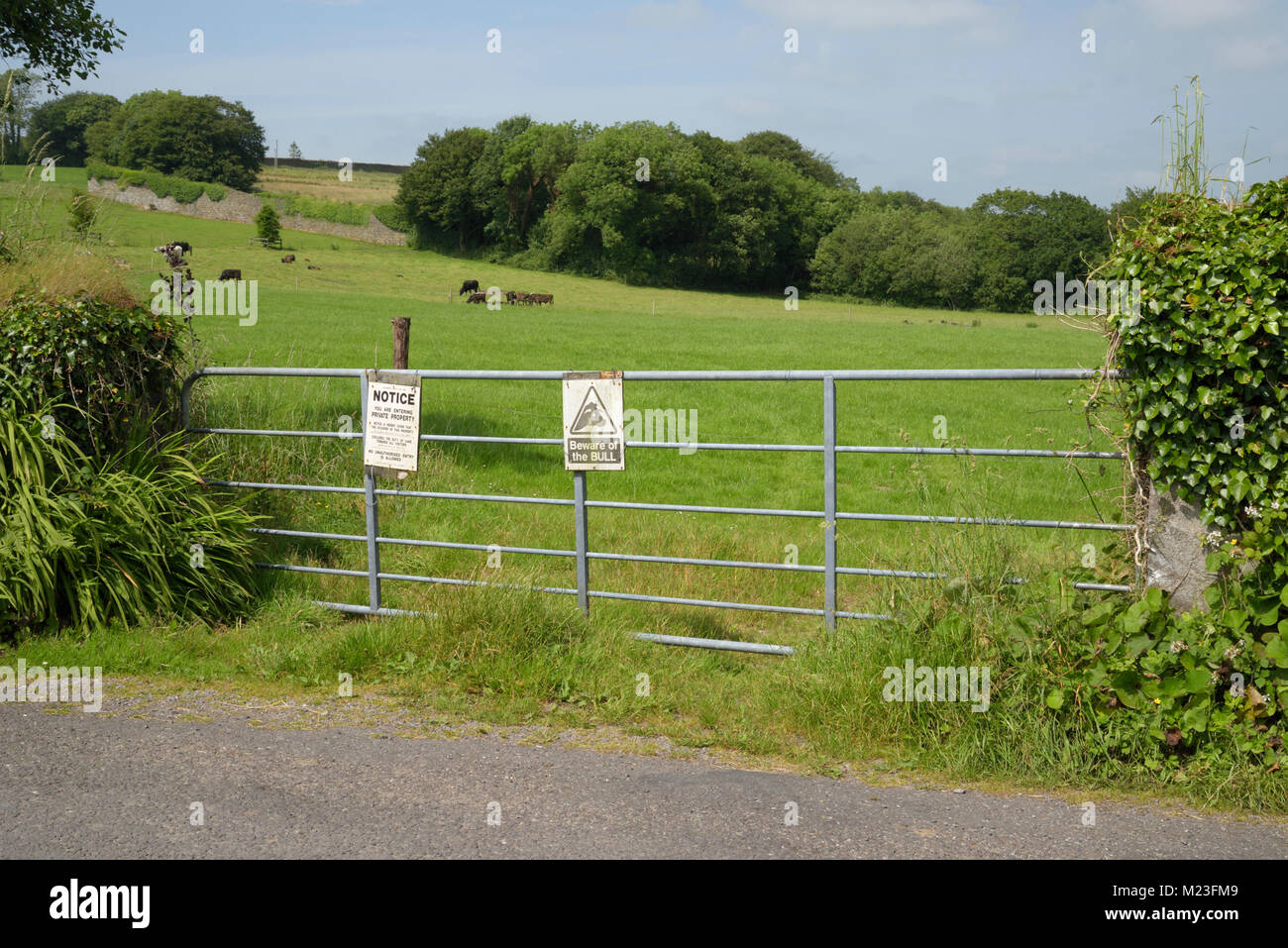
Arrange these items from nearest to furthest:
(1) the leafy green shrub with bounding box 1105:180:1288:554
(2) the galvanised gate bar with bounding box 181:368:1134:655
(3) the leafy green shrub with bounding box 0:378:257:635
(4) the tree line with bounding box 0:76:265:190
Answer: (1) the leafy green shrub with bounding box 1105:180:1288:554, (2) the galvanised gate bar with bounding box 181:368:1134:655, (3) the leafy green shrub with bounding box 0:378:257:635, (4) the tree line with bounding box 0:76:265:190

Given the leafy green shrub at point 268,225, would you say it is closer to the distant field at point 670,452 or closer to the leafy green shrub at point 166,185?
the leafy green shrub at point 166,185

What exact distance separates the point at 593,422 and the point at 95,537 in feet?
11.1

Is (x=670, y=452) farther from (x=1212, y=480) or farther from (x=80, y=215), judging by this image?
(x=1212, y=480)

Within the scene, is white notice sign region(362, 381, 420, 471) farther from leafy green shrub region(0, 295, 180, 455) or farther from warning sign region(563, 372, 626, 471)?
leafy green shrub region(0, 295, 180, 455)

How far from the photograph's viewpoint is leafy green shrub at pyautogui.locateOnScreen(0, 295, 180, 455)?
24.0 ft

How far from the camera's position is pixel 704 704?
596cm

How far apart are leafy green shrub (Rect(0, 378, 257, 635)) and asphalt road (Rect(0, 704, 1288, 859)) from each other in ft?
5.62

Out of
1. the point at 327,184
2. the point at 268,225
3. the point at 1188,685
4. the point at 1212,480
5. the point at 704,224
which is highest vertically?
the point at 327,184

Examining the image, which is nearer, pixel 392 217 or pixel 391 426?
pixel 391 426

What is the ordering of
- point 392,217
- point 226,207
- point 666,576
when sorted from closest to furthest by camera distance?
point 666,576
point 226,207
point 392,217

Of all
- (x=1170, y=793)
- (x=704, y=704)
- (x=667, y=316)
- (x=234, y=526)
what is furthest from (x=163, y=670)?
(x=667, y=316)

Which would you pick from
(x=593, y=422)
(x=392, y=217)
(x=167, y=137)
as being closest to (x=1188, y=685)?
(x=593, y=422)

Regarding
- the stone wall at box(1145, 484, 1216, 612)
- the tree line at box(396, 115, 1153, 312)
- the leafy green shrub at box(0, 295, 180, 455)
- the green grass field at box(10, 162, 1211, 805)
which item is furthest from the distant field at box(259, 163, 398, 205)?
the stone wall at box(1145, 484, 1216, 612)

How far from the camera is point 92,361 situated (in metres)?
7.55
